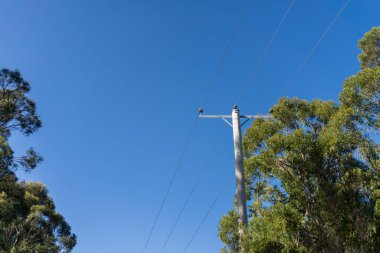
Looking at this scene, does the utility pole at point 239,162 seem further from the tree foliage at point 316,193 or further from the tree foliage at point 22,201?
the tree foliage at point 22,201

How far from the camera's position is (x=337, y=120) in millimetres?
14062

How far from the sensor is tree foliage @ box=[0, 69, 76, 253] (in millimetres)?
18609

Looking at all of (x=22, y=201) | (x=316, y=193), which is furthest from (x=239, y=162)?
(x=22, y=201)

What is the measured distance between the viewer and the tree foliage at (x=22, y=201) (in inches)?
733

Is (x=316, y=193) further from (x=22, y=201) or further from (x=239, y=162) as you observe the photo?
(x=22, y=201)

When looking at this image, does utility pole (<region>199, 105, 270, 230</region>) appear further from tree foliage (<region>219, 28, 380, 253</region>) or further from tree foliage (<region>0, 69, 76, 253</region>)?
tree foliage (<region>0, 69, 76, 253</region>)

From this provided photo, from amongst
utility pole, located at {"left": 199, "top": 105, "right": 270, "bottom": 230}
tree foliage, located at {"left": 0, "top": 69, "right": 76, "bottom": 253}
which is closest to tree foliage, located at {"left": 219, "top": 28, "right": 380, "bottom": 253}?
utility pole, located at {"left": 199, "top": 105, "right": 270, "bottom": 230}

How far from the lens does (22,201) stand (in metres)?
32.1

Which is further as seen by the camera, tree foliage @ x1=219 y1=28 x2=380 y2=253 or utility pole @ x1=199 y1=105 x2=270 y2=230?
utility pole @ x1=199 y1=105 x2=270 y2=230

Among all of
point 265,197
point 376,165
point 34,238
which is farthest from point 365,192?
point 34,238

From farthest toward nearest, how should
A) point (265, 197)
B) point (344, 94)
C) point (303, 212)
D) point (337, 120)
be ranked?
1. point (344, 94)
2. point (265, 197)
3. point (337, 120)
4. point (303, 212)

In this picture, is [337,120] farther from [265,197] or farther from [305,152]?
[265,197]

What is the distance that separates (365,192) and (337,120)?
130 inches

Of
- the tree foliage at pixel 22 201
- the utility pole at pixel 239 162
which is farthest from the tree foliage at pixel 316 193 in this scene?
the tree foliage at pixel 22 201
